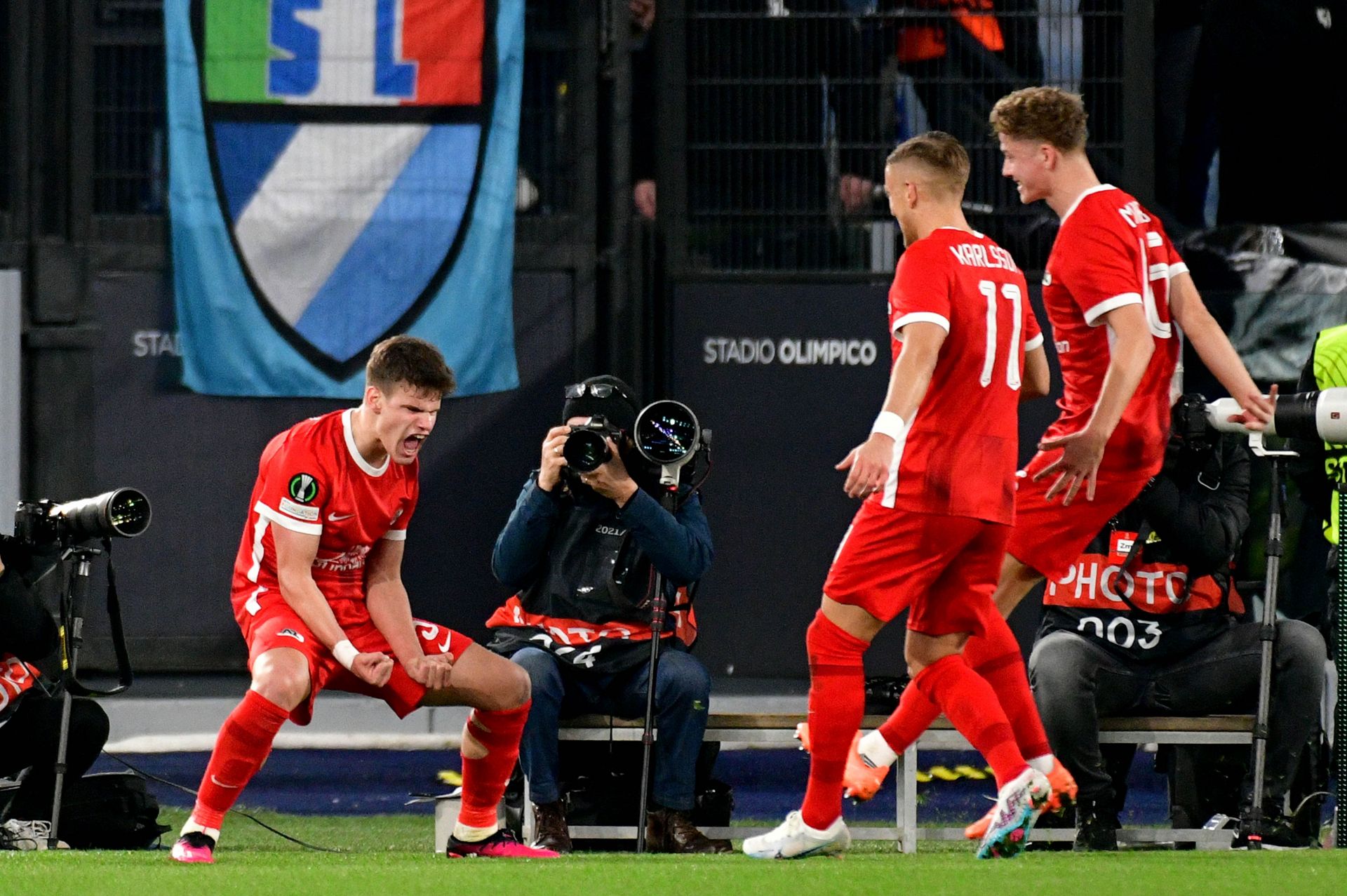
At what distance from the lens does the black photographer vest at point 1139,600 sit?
571 centimetres

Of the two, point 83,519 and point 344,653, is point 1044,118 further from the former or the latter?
point 83,519

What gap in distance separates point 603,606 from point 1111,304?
1758 millimetres

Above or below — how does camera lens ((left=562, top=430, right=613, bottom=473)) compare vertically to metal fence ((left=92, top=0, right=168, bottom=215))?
below

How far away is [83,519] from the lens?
19.1 feet

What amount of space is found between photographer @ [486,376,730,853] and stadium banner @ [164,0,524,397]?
2322mm

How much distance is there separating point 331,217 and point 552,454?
2.81 metres

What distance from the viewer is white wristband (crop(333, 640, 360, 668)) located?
16.8ft

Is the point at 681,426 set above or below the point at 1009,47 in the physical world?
below

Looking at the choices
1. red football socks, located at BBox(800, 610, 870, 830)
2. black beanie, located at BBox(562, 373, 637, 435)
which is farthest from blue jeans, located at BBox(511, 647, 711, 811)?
red football socks, located at BBox(800, 610, 870, 830)

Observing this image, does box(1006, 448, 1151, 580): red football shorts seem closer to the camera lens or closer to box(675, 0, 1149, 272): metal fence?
the camera lens

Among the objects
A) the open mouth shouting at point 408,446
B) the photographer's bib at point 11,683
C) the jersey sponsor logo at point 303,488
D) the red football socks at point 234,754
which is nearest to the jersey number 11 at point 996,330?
the open mouth shouting at point 408,446

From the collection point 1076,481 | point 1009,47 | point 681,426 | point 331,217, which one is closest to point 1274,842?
point 1076,481

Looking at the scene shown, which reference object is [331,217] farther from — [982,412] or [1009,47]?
[982,412]

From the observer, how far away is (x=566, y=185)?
331 inches
